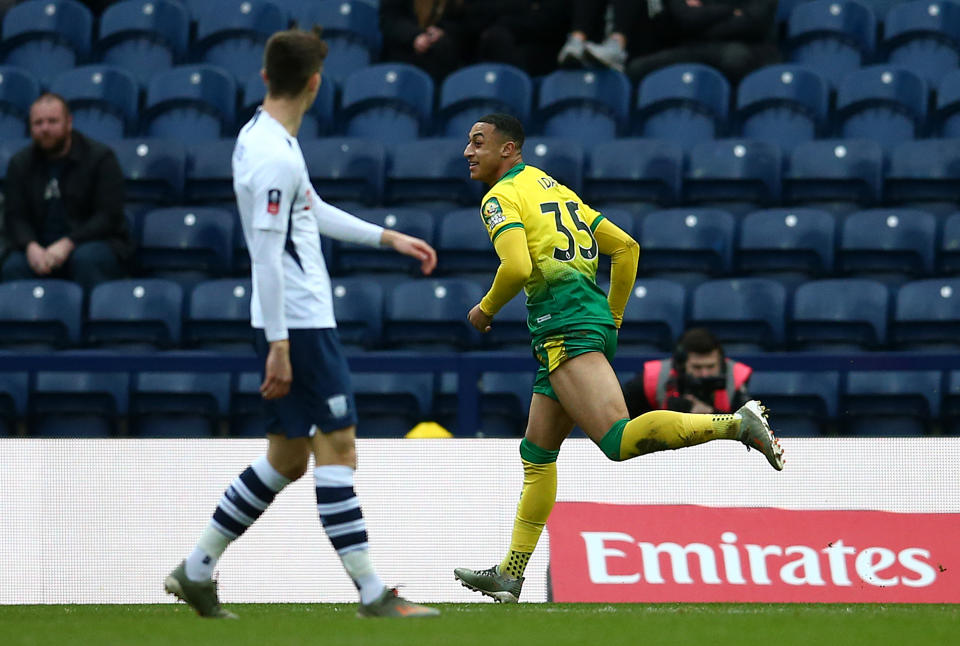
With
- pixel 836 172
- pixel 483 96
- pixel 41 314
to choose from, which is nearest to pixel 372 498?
pixel 41 314

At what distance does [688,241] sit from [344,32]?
13.6 feet

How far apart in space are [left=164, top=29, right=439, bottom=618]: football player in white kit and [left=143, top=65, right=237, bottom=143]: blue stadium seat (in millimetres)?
6488

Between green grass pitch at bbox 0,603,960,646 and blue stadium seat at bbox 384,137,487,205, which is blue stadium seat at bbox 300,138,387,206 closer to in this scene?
blue stadium seat at bbox 384,137,487,205

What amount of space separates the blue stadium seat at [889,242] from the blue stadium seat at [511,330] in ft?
7.15

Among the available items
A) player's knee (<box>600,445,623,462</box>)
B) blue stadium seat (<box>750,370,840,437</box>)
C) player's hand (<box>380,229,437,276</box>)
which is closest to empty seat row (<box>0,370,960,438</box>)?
blue stadium seat (<box>750,370,840,437</box>)

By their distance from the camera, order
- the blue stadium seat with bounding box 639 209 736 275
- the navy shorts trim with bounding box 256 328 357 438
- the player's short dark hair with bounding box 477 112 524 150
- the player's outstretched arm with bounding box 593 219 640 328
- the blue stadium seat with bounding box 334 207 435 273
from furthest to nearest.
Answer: the blue stadium seat with bounding box 334 207 435 273, the blue stadium seat with bounding box 639 209 736 275, the player's outstretched arm with bounding box 593 219 640 328, the player's short dark hair with bounding box 477 112 524 150, the navy shorts trim with bounding box 256 328 357 438

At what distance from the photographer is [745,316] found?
8352 millimetres

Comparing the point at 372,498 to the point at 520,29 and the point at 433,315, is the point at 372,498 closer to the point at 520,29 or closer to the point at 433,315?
the point at 433,315

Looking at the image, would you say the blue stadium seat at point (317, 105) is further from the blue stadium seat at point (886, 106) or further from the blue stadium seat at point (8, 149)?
the blue stadium seat at point (886, 106)

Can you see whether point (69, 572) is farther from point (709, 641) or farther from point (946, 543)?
point (946, 543)

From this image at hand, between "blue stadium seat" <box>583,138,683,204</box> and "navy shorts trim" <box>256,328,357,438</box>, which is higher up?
"blue stadium seat" <box>583,138,683,204</box>

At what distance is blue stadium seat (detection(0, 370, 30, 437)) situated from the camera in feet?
26.6

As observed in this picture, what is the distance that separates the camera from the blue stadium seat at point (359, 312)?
855cm

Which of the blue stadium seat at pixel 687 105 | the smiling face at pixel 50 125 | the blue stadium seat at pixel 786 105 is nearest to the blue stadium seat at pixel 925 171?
the blue stadium seat at pixel 786 105
